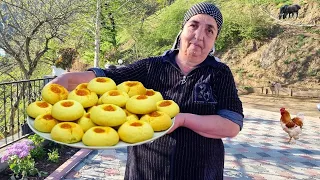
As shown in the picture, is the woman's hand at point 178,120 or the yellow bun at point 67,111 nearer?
the yellow bun at point 67,111

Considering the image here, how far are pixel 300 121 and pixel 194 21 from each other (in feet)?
20.9

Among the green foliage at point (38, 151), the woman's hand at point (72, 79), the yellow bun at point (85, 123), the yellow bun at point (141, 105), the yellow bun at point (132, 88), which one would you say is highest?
the woman's hand at point (72, 79)

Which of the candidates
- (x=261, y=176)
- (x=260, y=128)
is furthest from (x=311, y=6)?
(x=261, y=176)

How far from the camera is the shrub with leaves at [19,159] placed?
143 inches

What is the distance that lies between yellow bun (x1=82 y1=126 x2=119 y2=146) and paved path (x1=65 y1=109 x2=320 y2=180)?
368 centimetres

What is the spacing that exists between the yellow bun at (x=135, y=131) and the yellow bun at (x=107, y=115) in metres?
0.03

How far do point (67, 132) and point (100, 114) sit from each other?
0.43 ft

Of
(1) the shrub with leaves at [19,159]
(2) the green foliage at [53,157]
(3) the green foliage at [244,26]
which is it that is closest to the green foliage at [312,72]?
(3) the green foliage at [244,26]

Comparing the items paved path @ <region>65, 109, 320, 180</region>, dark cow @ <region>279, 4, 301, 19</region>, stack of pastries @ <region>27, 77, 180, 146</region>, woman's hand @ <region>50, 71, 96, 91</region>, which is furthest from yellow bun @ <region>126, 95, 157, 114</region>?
dark cow @ <region>279, 4, 301, 19</region>

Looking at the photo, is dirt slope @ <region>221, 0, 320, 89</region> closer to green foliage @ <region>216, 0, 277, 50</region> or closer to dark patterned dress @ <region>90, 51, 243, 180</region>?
green foliage @ <region>216, 0, 277, 50</region>

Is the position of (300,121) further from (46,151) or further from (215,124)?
(215,124)

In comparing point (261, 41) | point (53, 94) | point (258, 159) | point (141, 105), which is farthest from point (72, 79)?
point (261, 41)

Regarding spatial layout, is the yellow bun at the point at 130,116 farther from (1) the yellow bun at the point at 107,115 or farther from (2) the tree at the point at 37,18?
(2) the tree at the point at 37,18

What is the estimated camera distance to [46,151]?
16.6ft
